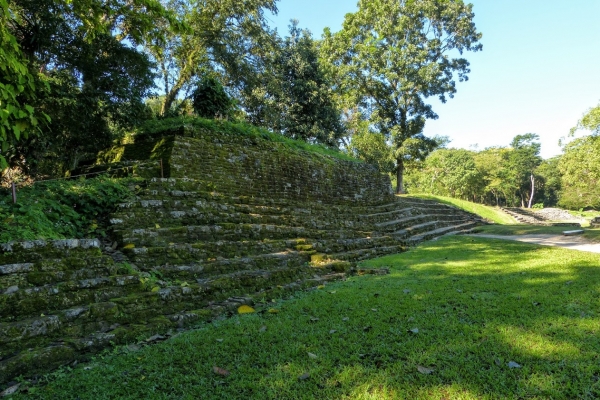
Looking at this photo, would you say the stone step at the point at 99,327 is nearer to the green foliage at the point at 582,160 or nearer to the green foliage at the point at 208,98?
the green foliage at the point at 208,98

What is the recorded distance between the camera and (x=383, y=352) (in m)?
2.61

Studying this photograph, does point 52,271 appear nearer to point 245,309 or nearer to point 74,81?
point 245,309

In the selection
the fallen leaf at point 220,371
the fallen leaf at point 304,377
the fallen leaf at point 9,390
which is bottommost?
the fallen leaf at point 9,390

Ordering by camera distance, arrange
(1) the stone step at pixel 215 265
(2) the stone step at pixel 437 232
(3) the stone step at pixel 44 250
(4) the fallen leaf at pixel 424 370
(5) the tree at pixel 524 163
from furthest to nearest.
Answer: (5) the tree at pixel 524 163 → (2) the stone step at pixel 437 232 → (1) the stone step at pixel 215 265 → (3) the stone step at pixel 44 250 → (4) the fallen leaf at pixel 424 370

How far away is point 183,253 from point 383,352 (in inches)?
129

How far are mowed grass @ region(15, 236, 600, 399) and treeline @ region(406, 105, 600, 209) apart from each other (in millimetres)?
23804

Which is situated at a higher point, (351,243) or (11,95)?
(11,95)

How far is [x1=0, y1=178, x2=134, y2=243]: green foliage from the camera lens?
3.85m

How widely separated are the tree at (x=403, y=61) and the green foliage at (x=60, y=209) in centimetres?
1958

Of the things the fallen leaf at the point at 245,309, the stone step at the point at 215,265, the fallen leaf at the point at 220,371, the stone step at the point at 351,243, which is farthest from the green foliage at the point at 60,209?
the stone step at the point at 351,243

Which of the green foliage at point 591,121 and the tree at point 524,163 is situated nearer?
the green foliage at point 591,121

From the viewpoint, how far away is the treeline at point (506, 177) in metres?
38.6

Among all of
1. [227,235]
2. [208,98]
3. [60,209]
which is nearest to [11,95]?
[60,209]

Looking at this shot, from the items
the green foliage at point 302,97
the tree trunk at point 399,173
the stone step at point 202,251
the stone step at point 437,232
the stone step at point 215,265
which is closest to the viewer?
the stone step at point 215,265
